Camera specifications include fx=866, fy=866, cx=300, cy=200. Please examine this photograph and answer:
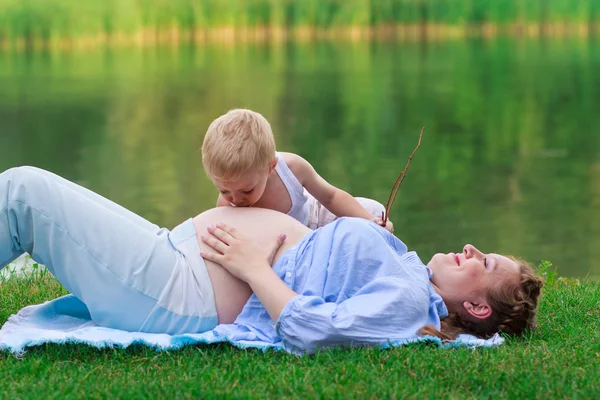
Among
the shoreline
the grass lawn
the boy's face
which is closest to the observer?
the grass lawn

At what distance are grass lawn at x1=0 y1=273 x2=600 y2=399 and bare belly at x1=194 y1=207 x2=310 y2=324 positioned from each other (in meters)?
0.20

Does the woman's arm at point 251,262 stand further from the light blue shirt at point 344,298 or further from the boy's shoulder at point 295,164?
the boy's shoulder at point 295,164

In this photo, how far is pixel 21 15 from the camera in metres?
30.0

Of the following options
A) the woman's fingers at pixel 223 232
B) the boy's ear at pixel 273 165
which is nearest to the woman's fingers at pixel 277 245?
the woman's fingers at pixel 223 232

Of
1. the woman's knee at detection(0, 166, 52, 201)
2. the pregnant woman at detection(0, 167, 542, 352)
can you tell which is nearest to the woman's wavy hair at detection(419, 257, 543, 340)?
the pregnant woman at detection(0, 167, 542, 352)

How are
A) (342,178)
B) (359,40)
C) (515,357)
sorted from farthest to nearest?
(359,40) → (342,178) → (515,357)

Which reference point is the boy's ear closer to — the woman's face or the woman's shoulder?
the woman's shoulder

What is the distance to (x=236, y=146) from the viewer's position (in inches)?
136

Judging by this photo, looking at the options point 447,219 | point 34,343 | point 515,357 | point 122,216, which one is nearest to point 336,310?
point 515,357

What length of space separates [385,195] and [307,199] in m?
6.68

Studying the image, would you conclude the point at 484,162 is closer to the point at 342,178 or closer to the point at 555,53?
the point at 342,178

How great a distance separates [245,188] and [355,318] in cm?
72

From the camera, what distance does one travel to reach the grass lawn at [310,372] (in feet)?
9.83

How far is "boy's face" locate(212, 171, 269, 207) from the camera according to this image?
11.7 feet
